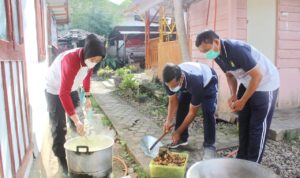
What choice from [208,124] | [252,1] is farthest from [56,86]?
[252,1]

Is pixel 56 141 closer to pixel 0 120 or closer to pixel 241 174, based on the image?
pixel 0 120

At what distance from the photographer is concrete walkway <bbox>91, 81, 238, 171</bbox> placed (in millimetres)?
4518

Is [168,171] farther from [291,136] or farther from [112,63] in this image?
[112,63]

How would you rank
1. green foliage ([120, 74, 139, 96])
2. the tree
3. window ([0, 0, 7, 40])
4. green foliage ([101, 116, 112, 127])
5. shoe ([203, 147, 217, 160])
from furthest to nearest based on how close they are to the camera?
green foliage ([120, 74, 139, 96]), green foliage ([101, 116, 112, 127]), the tree, shoe ([203, 147, 217, 160]), window ([0, 0, 7, 40])

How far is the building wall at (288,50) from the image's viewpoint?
20.8ft

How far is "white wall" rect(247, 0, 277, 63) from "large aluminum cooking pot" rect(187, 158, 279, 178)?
168 inches

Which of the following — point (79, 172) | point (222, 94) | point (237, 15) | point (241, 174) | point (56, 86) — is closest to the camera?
point (241, 174)

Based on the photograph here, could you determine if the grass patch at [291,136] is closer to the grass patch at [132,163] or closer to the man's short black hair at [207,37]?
the grass patch at [132,163]

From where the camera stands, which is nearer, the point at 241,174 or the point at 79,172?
the point at 241,174

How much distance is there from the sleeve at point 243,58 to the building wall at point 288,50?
3666 millimetres

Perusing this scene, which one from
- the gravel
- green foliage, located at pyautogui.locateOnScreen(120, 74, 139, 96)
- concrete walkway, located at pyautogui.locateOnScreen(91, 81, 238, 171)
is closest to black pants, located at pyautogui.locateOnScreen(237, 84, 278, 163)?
the gravel

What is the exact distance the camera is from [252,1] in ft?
20.1

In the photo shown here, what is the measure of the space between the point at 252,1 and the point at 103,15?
28.0 metres

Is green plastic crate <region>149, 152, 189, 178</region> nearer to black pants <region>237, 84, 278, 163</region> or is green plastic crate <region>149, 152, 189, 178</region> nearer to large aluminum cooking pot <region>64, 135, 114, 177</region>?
large aluminum cooking pot <region>64, 135, 114, 177</region>
